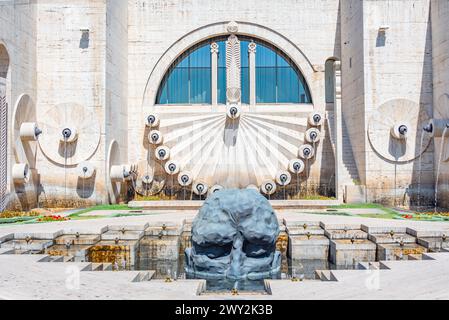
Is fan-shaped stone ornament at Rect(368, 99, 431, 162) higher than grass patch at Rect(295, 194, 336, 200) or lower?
higher

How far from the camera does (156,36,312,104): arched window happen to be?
1836 cm

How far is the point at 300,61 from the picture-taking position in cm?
1797

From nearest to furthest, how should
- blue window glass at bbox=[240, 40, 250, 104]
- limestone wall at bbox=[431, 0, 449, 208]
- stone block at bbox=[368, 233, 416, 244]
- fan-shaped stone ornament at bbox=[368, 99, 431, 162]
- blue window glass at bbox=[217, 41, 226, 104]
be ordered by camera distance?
stone block at bbox=[368, 233, 416, 244] < limestone wall at bbox=[431, 0, 449, 208] < fan-shaped stone ornament at bbox=[368, 99, 431, 162] < blue window glass at bbox=[240, 40, 250, 104] < blue window glass at bbox=[217, 41, 226, 104]

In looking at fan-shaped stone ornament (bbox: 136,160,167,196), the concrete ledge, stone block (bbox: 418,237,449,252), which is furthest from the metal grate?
stone block (bbox: 418,237,449,252)

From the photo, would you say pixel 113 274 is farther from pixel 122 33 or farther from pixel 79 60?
pixel 122 33

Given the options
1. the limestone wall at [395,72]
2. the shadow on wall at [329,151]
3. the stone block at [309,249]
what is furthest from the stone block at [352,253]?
the shadow on wall at [329,151]

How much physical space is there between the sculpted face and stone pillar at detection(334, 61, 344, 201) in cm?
874

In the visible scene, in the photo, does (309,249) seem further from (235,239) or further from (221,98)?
(221,98)

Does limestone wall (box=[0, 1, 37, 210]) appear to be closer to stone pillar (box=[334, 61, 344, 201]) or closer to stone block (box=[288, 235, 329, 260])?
stone block (box=[288, 235, 329, 260])

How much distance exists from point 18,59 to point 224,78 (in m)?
7.17

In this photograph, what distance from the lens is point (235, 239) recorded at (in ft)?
24.2

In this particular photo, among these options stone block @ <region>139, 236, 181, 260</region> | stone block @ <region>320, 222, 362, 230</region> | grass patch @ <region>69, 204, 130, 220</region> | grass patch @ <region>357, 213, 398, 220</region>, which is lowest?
stone block @ <region>139, 236, 181, 260</region>

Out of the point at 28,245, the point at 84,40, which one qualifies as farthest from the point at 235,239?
the point at 84,40

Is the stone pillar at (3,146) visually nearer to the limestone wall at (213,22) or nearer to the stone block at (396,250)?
the limestone wall at (213,22)
